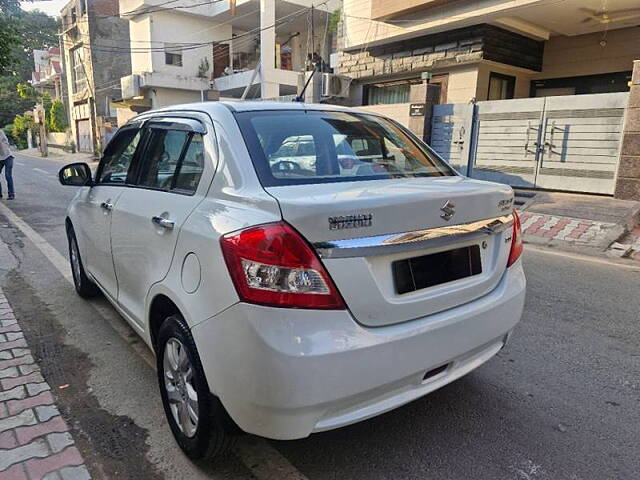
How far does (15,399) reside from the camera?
9.39ft

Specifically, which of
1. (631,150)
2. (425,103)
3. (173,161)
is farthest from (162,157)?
(425,103)

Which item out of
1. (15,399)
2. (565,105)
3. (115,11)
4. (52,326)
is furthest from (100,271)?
(115,11)

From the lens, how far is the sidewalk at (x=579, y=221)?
7023 mm

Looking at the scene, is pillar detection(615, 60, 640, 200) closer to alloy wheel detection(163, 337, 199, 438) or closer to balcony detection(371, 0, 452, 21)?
balcony detection(371, 0, 452, 21)

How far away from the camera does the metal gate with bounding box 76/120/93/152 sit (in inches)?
1446

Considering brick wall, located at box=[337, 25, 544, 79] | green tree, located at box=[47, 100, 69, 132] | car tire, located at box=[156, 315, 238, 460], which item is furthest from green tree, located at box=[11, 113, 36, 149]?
car tire, located at box=[156, 315, 238, 460]

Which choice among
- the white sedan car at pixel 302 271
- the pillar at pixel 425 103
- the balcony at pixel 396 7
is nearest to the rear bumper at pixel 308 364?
the white sedan car at pixel 302 271

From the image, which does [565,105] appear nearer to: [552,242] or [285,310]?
[552,242]

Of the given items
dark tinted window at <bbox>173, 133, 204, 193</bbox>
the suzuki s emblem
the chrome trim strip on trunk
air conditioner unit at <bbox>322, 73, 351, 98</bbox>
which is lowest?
the chrome trim strip on trunk

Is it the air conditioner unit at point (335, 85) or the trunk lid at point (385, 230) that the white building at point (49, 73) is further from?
the trunk lid at point (385, 230)

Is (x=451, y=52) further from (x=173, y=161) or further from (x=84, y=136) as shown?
(x=84, y=136)

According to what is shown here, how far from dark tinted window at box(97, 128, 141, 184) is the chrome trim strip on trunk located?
2018 mm

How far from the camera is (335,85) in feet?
51.4

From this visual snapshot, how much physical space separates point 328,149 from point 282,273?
3.66 feet
